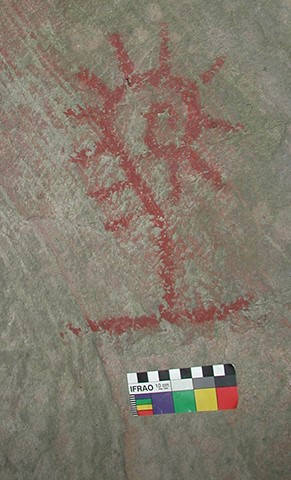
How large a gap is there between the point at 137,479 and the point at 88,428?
262 mm

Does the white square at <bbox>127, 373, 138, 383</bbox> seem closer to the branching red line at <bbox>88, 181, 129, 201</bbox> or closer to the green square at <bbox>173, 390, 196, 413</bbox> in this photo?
the green square at <bbox>173, 390, 196, 413</bbox>

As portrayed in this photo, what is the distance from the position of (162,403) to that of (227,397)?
244 mm

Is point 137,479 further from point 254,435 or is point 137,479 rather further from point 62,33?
point 62,33

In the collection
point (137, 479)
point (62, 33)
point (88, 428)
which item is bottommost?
point (137, 479)

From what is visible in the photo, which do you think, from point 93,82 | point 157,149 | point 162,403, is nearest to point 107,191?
point 157,149

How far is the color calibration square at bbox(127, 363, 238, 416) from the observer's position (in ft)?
7.06

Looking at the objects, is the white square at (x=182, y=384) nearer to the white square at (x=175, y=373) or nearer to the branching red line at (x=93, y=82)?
the white square at (x=175, y=373)

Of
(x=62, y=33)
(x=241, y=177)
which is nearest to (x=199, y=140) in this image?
(x=241, y=177)

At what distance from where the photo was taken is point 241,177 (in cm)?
210

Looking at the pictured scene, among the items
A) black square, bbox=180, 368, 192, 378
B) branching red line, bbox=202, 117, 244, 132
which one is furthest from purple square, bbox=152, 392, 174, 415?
branching red line, bbox=202, 117, 244, 132

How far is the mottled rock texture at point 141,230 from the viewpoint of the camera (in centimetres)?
209

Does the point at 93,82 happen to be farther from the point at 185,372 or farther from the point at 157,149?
the point at 185,372

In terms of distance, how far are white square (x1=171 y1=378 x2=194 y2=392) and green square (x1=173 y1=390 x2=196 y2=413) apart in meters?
0.01

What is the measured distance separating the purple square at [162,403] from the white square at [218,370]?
199 mm
